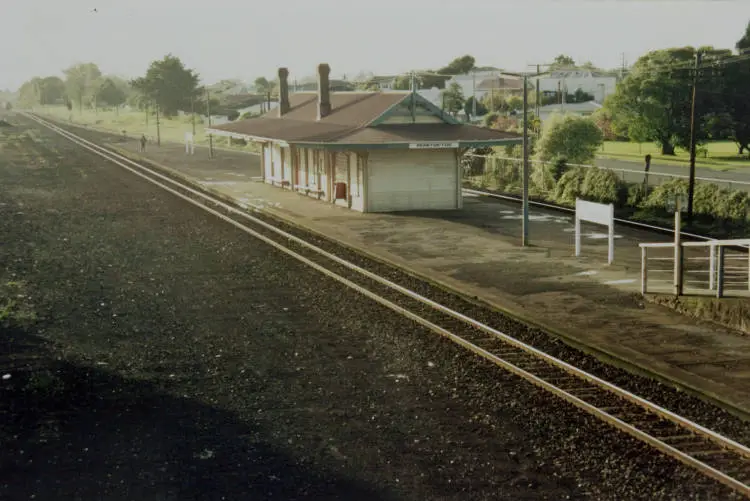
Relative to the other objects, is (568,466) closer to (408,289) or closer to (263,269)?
(408,289)

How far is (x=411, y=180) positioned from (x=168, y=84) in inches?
4359

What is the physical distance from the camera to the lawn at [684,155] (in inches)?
2108

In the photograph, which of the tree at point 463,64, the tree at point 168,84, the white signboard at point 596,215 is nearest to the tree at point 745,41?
the white signboard at point 596,215

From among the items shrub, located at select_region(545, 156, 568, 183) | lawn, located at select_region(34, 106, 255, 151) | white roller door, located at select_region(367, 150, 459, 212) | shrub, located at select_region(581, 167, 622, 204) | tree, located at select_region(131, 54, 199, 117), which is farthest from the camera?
tree, located at select_region(131, 54, 199, 117)

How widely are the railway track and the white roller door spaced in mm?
7932

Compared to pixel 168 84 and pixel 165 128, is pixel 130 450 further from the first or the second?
pixel 168 84

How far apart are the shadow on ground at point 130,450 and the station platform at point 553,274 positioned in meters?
5.92

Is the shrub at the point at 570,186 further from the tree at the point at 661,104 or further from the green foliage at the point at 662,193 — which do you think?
the tree at the point at 661,104

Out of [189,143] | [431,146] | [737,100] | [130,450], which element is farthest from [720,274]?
[189,143]

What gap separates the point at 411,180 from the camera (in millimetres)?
32844

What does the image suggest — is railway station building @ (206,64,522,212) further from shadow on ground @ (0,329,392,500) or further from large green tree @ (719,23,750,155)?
large green tree @ (719,23,750,155)

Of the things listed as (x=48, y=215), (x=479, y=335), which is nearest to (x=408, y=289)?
(x=479, y=335)

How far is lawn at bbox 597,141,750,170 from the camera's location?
176 feet

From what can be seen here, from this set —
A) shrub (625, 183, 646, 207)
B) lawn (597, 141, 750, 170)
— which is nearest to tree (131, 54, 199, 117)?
lawn (597, 141, 750, 170)
